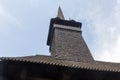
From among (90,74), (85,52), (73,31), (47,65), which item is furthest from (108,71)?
(73,31)

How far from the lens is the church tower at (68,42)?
14672 millimetres

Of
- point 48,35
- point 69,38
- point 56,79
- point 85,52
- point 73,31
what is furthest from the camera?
point 48,35

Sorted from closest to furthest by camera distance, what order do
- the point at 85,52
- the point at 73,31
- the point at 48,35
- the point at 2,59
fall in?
the point at 2,59
the point at 85,52
the point at 73,31
the point at 48,35

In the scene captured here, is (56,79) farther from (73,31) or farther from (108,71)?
(73,31)

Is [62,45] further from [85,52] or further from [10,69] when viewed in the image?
[10,69]

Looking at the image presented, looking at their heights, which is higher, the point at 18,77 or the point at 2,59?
the point at 2,59

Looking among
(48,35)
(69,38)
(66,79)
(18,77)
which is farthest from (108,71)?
(48,35)

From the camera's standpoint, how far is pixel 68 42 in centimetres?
1622

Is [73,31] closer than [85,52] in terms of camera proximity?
No

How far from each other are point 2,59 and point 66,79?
6.55 ft

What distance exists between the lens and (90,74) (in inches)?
347

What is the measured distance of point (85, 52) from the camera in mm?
15523

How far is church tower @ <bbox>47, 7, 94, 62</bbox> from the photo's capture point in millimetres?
14672

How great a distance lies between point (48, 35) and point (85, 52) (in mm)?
5378
